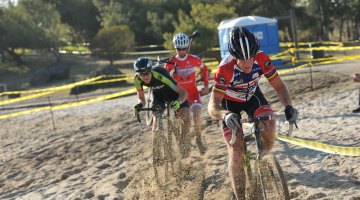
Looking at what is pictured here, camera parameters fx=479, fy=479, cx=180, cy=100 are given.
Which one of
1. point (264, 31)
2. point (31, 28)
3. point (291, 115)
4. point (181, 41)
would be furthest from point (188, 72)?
point (31, 28)

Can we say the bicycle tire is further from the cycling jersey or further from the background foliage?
the background foliage

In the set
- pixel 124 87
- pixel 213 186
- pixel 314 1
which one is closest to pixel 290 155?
pixel 213 186

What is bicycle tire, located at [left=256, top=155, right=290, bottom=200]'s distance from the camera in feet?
14.4

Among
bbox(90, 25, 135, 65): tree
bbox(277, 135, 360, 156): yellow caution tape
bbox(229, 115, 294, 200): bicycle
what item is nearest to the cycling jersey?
bbox(277, 135, 360, 156): yellow caution tape

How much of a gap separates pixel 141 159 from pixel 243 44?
15.3 feet

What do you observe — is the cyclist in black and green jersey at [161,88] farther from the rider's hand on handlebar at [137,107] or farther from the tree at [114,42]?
the tree at [114,42]

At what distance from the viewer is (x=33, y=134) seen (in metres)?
12.9

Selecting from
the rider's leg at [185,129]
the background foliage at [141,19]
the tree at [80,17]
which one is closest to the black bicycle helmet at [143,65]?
the rider's leg at [185,129]

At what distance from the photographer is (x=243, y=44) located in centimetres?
423

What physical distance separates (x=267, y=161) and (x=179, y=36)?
13.1 feet

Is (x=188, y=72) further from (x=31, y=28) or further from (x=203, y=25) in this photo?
(x=31, y=28)

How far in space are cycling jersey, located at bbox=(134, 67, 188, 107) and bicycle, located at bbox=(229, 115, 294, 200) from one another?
265 centimetres

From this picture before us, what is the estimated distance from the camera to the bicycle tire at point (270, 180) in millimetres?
4395

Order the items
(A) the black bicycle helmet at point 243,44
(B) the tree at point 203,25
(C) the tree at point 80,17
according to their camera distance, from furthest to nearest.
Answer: (C) the tree at point 80,17, (B) the tree at point 203,25, (A) the black bicycle helmet at point 243,44
